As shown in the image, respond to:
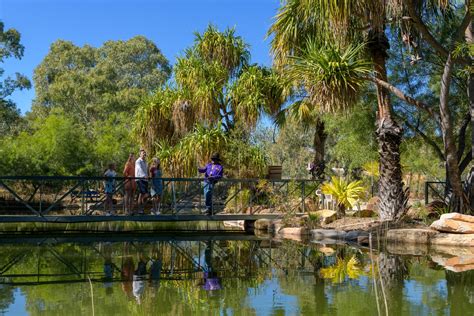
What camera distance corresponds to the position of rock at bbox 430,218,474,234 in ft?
35.6

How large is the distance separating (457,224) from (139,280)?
659 cm

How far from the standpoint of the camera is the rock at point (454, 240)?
34.8ft

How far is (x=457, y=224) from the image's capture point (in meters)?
11.0

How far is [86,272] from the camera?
26.5 ft

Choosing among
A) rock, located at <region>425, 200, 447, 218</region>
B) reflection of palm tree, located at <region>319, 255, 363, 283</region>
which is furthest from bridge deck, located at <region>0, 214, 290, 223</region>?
reflection of palm tree, located at <region>319, 255, 363, 283</region>

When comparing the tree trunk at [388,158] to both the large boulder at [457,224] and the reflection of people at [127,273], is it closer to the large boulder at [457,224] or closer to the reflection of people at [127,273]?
the large boulder at [457,224]

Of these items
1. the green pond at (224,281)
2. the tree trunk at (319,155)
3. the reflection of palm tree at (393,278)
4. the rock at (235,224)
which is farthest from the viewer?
the rock at (235,224)

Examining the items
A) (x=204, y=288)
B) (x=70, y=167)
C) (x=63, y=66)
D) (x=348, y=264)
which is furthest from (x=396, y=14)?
(x=63, y=66)

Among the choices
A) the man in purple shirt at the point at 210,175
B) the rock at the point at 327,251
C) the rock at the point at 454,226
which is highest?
the man in purple shirt at the point at 210,175

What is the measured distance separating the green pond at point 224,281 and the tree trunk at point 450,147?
9.25ft

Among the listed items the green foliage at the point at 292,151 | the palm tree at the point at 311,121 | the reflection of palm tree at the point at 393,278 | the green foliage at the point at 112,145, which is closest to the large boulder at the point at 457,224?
the reflection of palm tree at the point at 393,278

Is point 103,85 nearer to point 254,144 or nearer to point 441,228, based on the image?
point 254,144

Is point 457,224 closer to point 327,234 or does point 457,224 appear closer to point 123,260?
point 327,234

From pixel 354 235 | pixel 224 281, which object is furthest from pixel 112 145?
pixel 224 281
